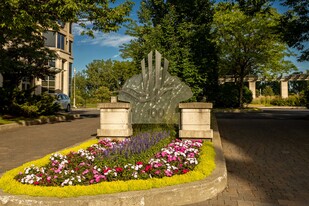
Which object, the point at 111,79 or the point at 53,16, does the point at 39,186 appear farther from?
the point at 111,79

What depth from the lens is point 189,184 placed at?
4.09 m

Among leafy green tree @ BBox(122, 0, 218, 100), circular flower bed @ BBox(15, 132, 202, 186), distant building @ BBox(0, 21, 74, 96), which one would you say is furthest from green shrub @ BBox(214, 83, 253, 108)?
circular flower bed @ BBox(15, 132, 202, 186)

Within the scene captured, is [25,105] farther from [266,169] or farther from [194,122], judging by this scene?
[266,169]

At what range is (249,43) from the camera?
88.3ft

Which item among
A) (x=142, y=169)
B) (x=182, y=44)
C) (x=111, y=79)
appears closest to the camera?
(x=142, y=169)

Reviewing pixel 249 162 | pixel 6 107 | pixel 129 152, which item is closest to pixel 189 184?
pixel 129 152

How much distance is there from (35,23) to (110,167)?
473 inches

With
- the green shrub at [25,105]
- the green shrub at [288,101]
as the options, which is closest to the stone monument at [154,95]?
the green shrub at [25,105]

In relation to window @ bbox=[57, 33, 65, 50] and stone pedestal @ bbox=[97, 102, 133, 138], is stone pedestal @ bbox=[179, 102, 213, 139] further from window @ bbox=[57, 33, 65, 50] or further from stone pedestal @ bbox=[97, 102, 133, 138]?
window @ bbox=[57, 33, 65, 50]

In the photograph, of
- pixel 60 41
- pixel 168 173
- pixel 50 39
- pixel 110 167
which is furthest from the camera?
pixel 60 41

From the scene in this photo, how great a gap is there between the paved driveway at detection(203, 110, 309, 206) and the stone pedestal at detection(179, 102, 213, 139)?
98 cm

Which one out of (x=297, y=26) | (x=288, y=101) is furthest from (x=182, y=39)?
(x=288, y=101)

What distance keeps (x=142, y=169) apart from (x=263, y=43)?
A: 86.0 ft

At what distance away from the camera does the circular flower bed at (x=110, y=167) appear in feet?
13.6
